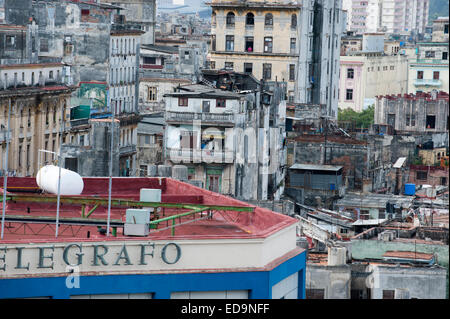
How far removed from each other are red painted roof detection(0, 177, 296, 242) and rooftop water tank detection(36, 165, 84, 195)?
48 cm

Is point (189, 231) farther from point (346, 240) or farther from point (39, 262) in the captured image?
point (346, 240)

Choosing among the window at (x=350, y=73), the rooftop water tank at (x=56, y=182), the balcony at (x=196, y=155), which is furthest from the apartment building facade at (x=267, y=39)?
the rooftop water tank at (x=56, y=182)

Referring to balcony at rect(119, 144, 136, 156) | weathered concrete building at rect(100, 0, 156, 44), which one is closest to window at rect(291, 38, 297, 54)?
weathered concrete building at rect(100, 0, 156, 44)

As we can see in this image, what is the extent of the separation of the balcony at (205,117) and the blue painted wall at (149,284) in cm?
4075

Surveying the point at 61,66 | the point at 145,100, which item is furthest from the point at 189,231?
the point at 145,100

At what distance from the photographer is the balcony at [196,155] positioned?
2633 inches

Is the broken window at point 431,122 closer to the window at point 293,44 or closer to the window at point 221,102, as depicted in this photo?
the window at point 293,44

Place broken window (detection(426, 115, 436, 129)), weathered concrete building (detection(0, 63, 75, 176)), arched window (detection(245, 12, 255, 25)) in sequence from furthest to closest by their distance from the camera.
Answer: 1. broken window (detection(426, 115, 436, 129))
2. arched window (detection(245, 12, 255, 25))
3. weathered concrete building (detection(0, 63, 75, 176))

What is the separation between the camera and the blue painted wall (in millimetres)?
24172

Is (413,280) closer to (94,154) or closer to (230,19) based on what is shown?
(94,154)

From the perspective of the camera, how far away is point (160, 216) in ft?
99.5

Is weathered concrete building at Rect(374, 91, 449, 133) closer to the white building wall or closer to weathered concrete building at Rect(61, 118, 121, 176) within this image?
weathered concrete building at Rect(61, 118, 121, 176)

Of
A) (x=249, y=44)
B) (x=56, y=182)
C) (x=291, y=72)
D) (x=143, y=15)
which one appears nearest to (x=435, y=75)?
(x=143, y=15)
